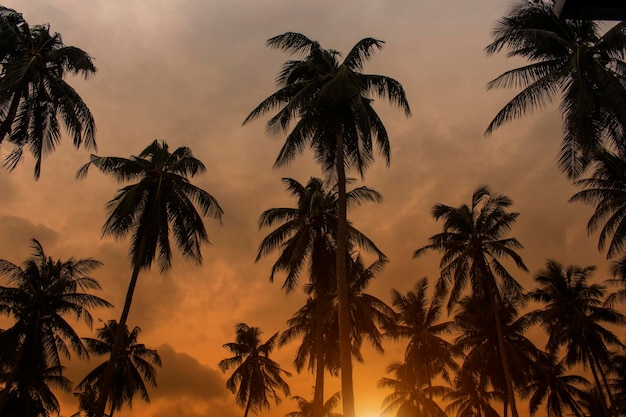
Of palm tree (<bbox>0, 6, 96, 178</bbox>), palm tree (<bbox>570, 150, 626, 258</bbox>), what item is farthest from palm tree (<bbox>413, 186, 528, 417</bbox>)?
palm tree (<bbox>0, 6, 96, 178</bbox>)

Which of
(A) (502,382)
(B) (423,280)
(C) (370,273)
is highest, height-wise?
(B) (423,280)

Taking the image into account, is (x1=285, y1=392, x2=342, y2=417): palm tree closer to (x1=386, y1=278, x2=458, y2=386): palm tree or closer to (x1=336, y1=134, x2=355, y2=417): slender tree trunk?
(x1=386, y1=278, x2=458, y2=386): palm tree

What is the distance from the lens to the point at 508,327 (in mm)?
35594

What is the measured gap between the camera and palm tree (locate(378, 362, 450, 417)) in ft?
131

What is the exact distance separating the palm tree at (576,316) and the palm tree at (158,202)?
2607 cm

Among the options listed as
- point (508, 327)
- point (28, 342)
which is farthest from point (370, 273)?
point (28, 342)

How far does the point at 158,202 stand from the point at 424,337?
86.9 feet

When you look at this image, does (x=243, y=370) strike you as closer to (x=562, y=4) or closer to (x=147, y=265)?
(x=147, y=265)

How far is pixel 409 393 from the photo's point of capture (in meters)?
43.2

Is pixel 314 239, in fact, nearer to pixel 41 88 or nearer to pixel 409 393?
pixel 41 88

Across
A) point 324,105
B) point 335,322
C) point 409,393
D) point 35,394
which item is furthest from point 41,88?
point 409,393

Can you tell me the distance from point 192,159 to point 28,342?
1476 centimetres

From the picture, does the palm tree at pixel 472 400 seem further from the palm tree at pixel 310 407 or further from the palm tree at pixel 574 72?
the palm tree at pixel 574 72

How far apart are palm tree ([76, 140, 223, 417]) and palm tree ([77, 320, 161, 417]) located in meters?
16.4
